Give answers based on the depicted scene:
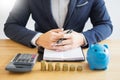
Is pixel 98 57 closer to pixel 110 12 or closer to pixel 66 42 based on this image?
pixel 66 42

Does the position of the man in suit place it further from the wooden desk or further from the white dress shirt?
the wooden desk

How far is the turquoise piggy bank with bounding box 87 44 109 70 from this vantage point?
0.80m

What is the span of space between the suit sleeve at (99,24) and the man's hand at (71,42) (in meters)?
0.05

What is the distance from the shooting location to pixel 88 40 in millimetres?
1050

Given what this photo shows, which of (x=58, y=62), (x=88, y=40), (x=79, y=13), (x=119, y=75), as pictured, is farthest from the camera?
(x=79, y=13)

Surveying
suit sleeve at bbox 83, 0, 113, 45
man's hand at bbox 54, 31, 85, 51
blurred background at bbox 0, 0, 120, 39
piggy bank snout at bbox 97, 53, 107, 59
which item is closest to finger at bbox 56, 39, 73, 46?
man's hand at bbox 54, 31, 85, 51

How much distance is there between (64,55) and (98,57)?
16 cm

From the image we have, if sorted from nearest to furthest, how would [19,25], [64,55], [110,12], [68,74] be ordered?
[68,74]
[64,55]
[19,25]
[110,12]

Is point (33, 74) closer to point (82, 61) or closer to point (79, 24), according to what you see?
point (82, 61)

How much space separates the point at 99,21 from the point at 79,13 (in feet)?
0.37

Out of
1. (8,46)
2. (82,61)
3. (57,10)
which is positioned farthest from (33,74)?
(57,10)

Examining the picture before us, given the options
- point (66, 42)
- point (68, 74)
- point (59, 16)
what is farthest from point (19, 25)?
point (68, 74)

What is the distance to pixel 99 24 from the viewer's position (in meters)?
1.24

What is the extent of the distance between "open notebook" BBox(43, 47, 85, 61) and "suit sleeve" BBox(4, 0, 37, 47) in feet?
0.50
